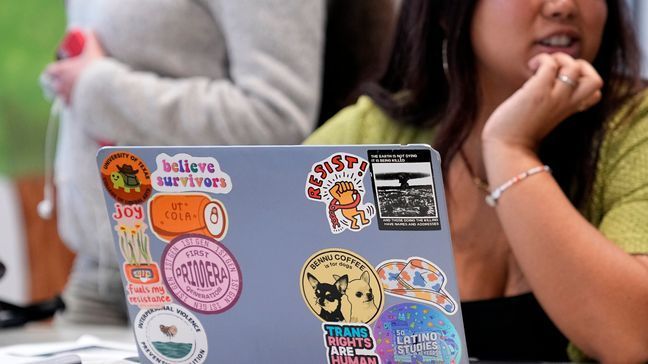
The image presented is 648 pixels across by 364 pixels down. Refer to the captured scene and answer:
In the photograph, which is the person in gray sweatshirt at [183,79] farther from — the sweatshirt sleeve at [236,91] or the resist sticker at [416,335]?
the resist sticker at [416,335]

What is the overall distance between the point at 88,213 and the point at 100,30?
0.99ft

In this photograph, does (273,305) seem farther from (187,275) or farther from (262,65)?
(262,65)

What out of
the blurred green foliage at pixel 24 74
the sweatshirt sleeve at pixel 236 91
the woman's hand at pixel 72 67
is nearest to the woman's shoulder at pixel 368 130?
the sweatshirt sleeve at pixel 236 91

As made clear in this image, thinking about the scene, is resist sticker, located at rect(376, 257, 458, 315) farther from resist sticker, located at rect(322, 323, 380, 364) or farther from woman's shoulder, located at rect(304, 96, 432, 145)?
woman's shoulder, located at rect(304, 96, 432, 145)

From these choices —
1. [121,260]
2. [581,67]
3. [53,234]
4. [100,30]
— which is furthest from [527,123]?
[53,234]

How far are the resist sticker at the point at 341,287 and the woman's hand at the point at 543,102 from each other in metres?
0.45

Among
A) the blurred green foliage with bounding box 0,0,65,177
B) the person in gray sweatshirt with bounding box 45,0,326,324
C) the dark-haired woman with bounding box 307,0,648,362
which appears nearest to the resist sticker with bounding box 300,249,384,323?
the dark-haired woman with bounding box 307,0,648,362

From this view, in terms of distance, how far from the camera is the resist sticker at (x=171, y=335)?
0.95 meters

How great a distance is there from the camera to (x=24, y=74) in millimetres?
2879

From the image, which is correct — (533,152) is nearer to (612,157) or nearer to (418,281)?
(612,157)

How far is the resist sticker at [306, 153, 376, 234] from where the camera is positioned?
83 centimetres

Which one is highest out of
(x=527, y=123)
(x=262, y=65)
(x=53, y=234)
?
(x=262, y=65)

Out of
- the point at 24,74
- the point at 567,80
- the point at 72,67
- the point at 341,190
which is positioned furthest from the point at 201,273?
the point at 24,74

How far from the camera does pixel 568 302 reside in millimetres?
1163
